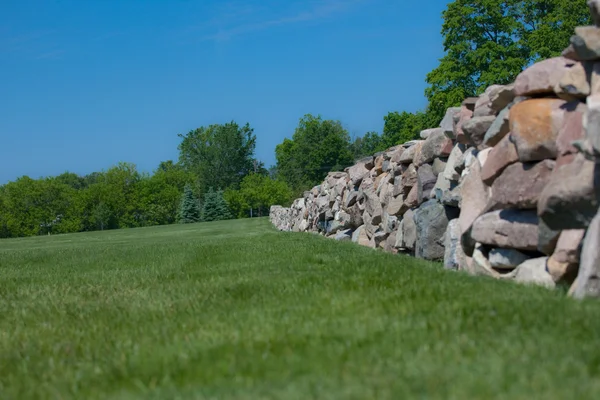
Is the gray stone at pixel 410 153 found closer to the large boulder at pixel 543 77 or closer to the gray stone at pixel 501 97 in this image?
the gray stone at pixel 501 97

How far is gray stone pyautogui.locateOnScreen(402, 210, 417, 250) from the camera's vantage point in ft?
31.1

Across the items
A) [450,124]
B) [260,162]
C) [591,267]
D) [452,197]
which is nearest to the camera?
[591,267]

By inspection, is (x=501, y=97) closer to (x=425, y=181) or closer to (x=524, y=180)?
(x=524, y=180)

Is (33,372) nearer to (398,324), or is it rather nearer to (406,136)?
(398,324)

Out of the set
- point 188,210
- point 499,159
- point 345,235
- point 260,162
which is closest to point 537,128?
point 499,159

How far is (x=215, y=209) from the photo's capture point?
76.3 metres

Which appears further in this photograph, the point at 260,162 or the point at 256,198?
the point at 260,162

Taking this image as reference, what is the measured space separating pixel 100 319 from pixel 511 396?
3370 mm

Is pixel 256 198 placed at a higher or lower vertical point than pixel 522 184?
higher

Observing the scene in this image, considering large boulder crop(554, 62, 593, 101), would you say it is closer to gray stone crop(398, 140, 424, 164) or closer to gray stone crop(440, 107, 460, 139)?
gray stone crop(440, 107, 460, 139)

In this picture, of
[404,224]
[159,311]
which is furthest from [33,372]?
[404,224]

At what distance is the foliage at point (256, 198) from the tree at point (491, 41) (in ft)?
121

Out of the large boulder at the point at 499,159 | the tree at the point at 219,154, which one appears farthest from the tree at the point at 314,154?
the large boulder at the point at 499,159

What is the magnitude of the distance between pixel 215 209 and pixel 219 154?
31.6 m
